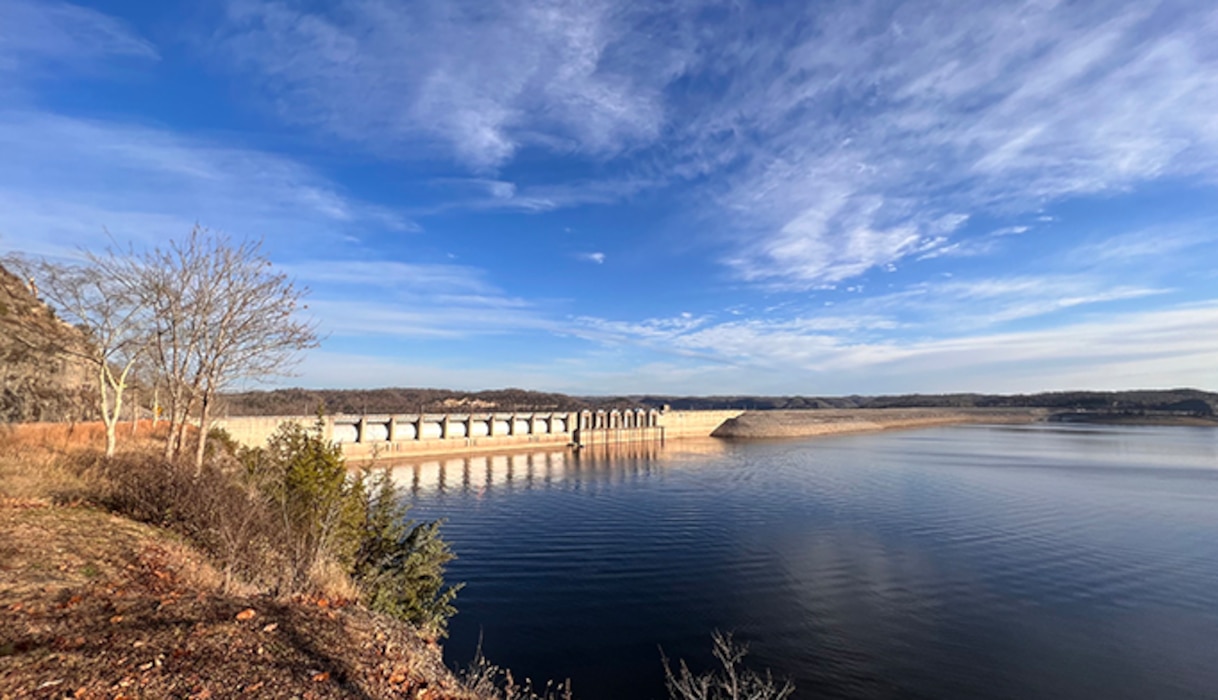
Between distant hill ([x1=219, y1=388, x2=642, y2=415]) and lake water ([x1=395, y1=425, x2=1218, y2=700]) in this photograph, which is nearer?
lake water ([x1=395, y1=425, x2=1218, y2=700])

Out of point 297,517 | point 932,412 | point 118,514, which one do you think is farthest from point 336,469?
point 932,412

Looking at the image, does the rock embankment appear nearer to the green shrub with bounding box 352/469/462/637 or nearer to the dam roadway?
the dam roadway

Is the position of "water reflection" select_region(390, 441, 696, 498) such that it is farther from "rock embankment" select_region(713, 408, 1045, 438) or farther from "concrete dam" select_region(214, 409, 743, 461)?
"rock embankment" select_region(713, 408, 1045, 438)

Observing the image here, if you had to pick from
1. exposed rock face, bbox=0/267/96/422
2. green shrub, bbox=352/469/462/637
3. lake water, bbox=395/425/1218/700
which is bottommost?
lake water, bbox=395/425/1218/700

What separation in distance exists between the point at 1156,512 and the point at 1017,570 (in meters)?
20.8

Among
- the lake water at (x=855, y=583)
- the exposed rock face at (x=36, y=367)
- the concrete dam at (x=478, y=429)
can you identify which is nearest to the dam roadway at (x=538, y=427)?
the concrete dam at (x=478, y=429)

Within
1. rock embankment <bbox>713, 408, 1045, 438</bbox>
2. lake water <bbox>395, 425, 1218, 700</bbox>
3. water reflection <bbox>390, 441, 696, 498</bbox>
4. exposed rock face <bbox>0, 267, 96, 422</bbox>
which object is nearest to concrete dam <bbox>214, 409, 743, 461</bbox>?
water reflection <bbox>390, 441, 696, 498</bbox>

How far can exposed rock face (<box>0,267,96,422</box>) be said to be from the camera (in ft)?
80.1

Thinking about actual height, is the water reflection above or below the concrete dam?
below

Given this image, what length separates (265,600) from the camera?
8.79 metres

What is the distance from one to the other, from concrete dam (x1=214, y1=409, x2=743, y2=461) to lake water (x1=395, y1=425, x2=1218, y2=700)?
14.8 meters

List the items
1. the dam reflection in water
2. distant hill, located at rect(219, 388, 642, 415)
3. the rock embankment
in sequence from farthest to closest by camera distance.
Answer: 1. the rock embankment
2. distant hill, located at rect(219, 388, 642, 415)
3. the dam reflection in water

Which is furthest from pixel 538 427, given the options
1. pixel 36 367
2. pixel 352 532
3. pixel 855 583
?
pixel 352 532

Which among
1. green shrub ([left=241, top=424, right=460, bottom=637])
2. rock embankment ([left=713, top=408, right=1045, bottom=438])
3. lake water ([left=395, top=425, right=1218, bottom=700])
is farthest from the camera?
rock embankment ([left=713, top=408, right=1045, bottom=438])
